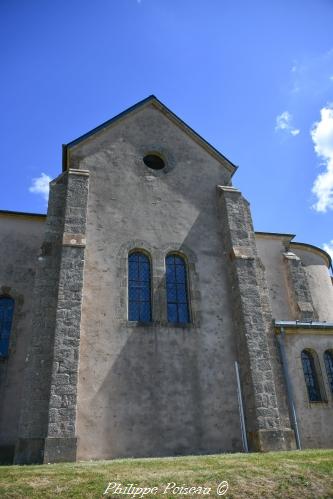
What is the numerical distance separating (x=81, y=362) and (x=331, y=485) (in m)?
6.63

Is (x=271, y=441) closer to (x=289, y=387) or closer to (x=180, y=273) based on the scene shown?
(x=289, y=387)

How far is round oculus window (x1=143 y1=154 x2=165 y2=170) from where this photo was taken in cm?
1495

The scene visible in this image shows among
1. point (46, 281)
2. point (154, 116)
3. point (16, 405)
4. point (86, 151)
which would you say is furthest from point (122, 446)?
point (154, 116)

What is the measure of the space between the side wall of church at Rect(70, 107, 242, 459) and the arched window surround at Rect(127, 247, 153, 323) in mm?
166

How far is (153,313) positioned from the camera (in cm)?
1212

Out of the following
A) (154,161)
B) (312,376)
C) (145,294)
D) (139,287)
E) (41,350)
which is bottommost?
(312,376)

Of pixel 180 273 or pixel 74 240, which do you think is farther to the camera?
pixel 180 273

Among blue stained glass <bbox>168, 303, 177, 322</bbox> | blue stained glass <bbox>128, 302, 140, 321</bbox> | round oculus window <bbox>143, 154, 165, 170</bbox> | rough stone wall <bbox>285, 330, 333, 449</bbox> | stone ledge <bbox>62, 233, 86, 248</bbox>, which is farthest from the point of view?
round oculus window <bbox>143, 154, 165, 170</bbox>

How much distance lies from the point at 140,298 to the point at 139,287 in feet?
1.25

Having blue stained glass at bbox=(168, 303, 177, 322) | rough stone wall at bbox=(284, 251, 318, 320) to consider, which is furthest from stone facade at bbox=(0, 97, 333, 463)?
rough stone wall at bbox=(284, 251, 318, 320)

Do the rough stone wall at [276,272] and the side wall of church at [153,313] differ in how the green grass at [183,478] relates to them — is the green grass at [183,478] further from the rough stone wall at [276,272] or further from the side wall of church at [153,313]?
the rough stone wall at [276,272]

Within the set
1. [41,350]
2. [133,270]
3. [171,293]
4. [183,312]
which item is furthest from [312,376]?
[41,350]

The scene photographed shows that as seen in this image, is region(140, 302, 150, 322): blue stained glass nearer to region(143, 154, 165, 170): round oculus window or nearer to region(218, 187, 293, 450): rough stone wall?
region(218, 187, 293, 450): rough stone wall

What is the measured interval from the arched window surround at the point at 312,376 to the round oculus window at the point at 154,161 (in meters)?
8.26
